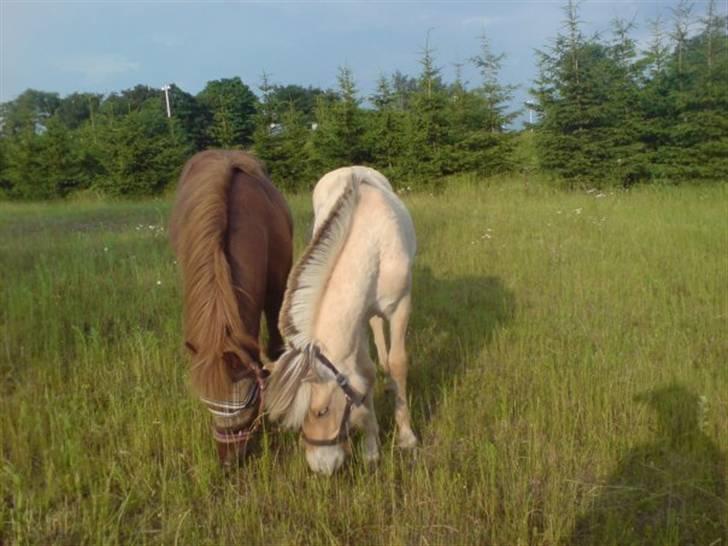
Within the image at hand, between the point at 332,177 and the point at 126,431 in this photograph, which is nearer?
the point at 126,431

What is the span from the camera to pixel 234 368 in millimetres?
2494

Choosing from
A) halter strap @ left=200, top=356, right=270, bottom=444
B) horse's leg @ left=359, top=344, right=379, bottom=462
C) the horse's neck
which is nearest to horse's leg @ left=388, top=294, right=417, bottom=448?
horse's leg @ left=359, top=344, right=379, bottom=462

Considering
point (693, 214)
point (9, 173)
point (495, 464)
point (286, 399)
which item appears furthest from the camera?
point (9, 173)

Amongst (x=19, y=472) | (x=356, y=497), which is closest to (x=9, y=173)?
(x=19, y=472)

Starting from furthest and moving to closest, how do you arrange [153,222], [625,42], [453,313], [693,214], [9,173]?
[9,173], [625,42], [153,222], [693,214], [453,313]

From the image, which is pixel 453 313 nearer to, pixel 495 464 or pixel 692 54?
pixel 495 464

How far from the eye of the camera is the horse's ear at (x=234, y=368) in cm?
246

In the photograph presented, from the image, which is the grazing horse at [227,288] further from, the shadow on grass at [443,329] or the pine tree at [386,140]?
the pine tree at [386,140]

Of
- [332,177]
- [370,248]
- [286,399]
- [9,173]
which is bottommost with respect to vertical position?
[286,399]

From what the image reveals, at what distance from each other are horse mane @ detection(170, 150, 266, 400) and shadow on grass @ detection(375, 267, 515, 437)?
128 cm

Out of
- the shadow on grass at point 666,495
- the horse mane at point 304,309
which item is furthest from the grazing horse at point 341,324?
the shadow on grass at point 666,495

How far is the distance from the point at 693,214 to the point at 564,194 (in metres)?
2.92

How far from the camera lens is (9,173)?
16.8 meters

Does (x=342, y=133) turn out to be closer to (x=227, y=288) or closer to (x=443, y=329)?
(x=443, y=329)
